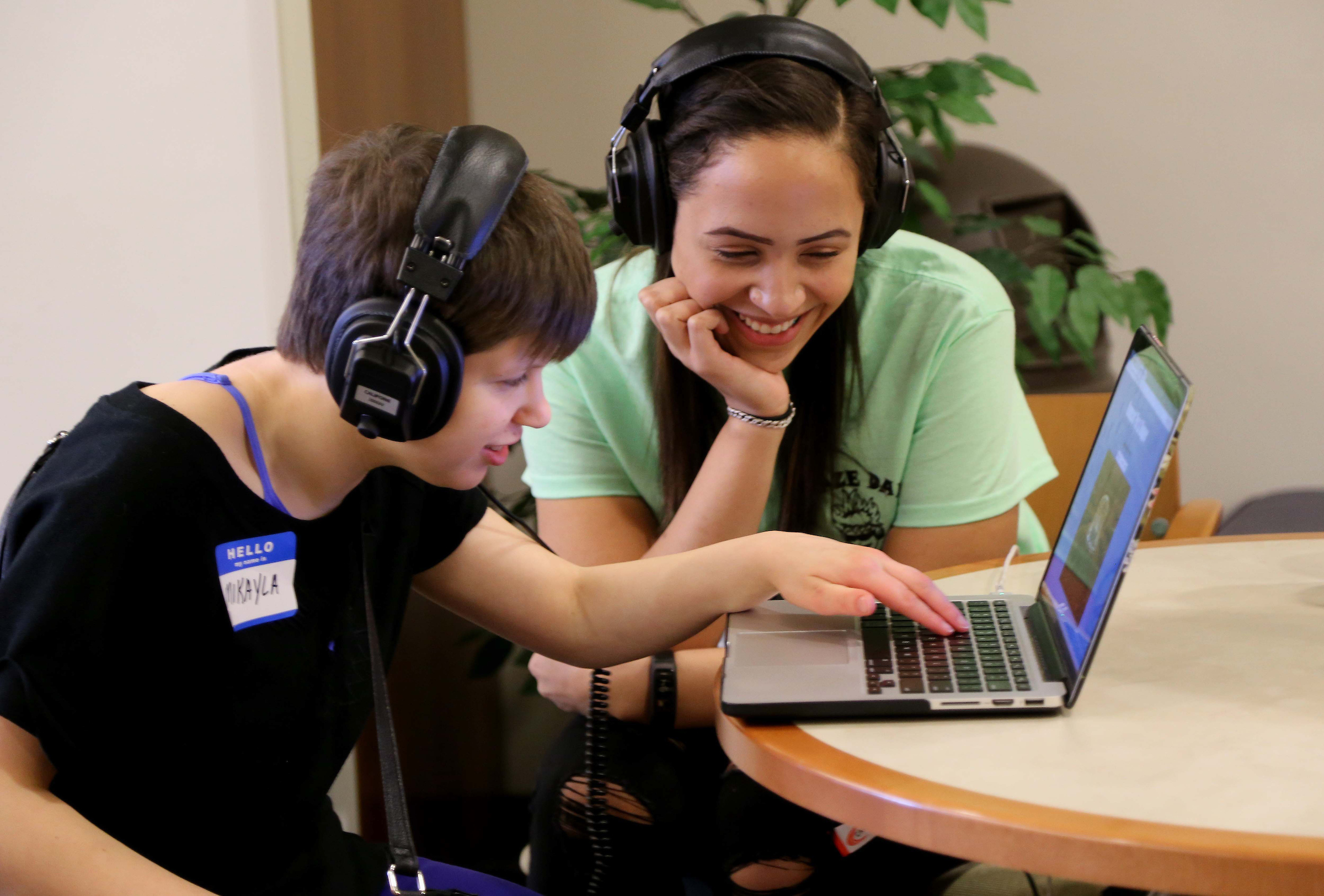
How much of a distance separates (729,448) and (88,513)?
69 centimetres

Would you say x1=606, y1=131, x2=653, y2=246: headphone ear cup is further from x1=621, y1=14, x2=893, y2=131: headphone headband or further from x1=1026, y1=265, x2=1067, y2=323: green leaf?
x1=1026, y1=265, x2=1067, y2=323: green leaf

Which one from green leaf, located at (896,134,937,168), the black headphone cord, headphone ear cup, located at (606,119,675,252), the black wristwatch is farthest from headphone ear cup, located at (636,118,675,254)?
green leaf, located at (896,134,937,168)

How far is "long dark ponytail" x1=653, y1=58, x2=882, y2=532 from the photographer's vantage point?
112cm

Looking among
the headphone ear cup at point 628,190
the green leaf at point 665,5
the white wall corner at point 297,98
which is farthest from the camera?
the green leaf at point 665,5

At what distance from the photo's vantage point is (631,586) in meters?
0.97

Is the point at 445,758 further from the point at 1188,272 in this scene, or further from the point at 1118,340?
the point at 1188,272

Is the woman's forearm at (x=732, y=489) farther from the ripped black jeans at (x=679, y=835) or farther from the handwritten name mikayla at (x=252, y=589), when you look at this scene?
the handwritten name mikayla at (x=252, y=589)

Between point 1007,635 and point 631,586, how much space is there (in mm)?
317

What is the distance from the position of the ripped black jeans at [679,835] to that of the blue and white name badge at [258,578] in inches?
17.4

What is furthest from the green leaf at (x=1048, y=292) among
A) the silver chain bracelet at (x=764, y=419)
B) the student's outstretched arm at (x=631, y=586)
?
the student's outstretched arm at (x=631, y=586)

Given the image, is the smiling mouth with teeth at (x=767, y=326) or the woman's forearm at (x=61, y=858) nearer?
the woman's forearm at (x=61, y=858)

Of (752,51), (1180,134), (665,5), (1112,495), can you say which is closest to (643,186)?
(752,51)

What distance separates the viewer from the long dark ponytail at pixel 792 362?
3.68 feet

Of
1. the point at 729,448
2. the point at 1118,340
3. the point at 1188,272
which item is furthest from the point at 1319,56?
the point at 729,448
